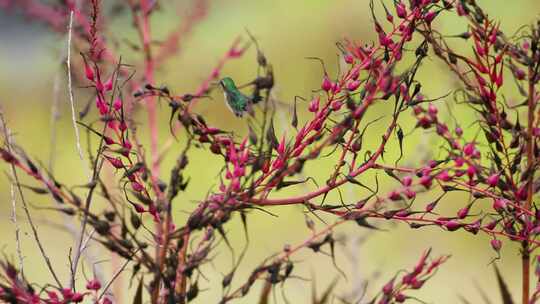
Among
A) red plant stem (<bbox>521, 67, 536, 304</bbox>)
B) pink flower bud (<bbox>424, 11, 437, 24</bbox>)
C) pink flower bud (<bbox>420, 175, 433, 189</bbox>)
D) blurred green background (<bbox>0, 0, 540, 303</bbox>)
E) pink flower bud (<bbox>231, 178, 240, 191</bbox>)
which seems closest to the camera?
pink flower bud (<bbox>231, 178, 240, 191</bbox>)

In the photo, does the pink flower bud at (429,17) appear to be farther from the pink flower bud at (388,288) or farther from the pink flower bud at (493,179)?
the pink flower bud at (388,288)

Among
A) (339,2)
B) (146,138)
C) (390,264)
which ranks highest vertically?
(339,2)

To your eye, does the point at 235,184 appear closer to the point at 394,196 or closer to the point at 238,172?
the point at 238,172

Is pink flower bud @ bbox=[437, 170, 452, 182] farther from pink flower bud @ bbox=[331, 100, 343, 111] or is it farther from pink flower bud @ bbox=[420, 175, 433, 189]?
pink flower bud @ bbox=[331, 100, 343, 111]

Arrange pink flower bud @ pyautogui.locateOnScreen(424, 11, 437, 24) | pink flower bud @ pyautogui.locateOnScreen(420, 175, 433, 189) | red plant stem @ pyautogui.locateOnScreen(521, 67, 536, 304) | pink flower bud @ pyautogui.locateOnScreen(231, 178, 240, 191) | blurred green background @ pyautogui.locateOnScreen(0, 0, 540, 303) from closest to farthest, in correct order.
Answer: pink flower bud @ pyautogui.locateOnScreen(231, 178, 240, 191) → pink flower bud @ pyautogui.locateOnScreen(420, 175, 433, 189) → pink flower bud @ pyautogui.locateOnScreen(424, 11, 437, 24) → red plant stem @ pyautogui.locateOnScreen(521, 67, 536, 304) → blurred green background @ pyautogui.locateOnScreen(0, 0, 540, 303)

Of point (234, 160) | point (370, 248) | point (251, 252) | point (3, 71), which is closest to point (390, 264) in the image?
point (370, 248)

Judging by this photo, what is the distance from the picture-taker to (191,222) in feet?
2.89

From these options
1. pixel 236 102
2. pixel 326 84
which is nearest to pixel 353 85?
pixel 326 84

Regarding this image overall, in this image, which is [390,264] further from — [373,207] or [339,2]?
[373,207]

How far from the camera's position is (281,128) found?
4461 mm

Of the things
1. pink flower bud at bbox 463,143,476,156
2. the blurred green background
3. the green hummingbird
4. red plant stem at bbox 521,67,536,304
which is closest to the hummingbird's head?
the green hummingbird

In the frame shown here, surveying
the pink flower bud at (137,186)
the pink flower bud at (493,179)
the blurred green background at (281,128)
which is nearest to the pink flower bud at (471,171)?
the pink flower bud at (493,179)

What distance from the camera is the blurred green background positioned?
4371 mm

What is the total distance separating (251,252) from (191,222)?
4.34m
